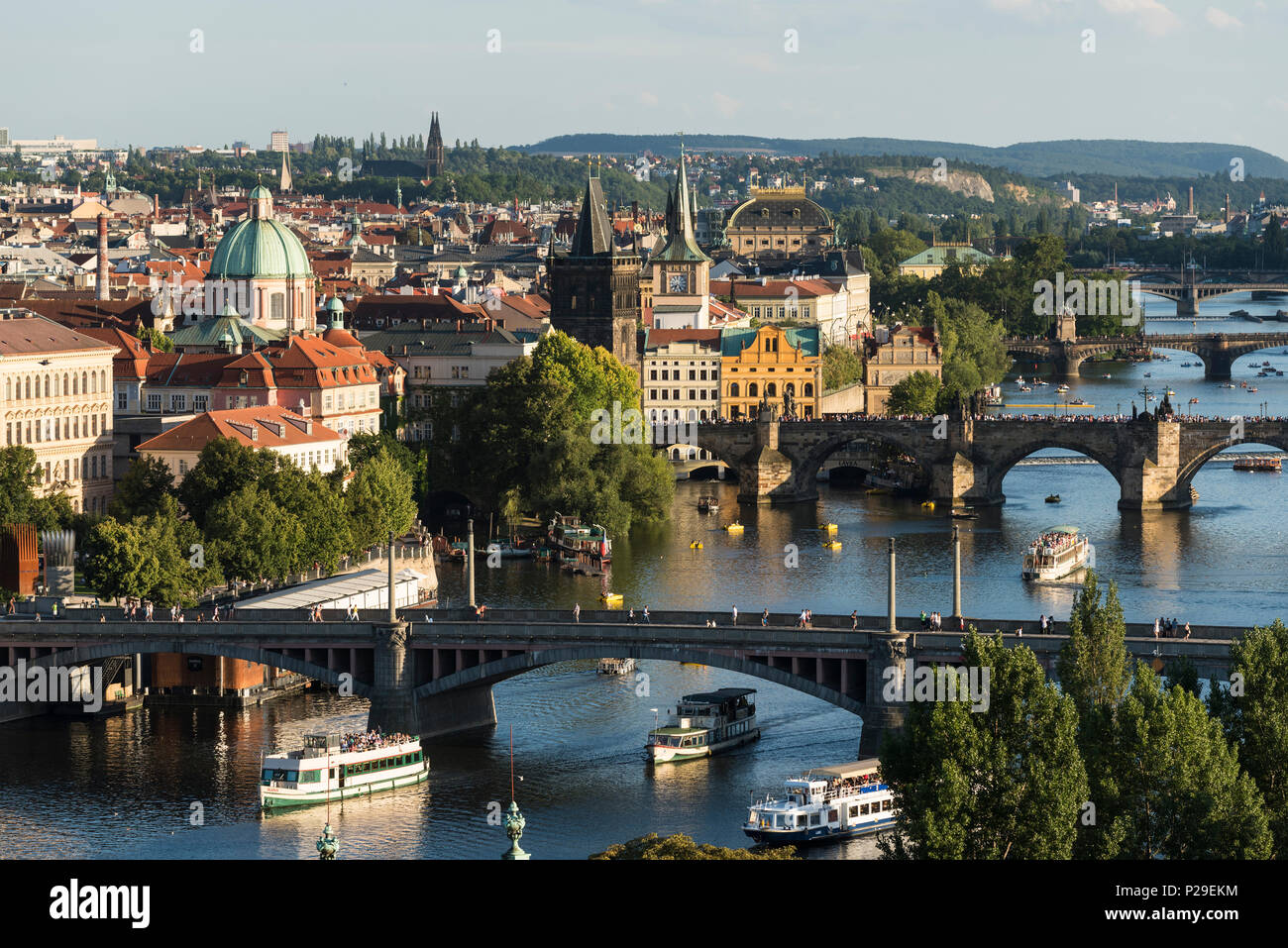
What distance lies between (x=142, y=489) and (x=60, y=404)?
33.4ft

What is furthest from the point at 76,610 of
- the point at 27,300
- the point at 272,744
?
the point at 27,300

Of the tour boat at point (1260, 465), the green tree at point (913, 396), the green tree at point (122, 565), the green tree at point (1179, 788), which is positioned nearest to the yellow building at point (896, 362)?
the green tree at point (913, 396)

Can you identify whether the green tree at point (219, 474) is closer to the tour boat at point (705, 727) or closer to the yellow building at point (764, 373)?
the tour boat at point (705, 727)

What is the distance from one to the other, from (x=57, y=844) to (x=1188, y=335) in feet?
396

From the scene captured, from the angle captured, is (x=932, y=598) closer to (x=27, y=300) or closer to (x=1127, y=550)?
(x=1127, y=550)

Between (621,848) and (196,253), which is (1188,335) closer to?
(196,253)

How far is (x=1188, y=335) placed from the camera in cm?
15925

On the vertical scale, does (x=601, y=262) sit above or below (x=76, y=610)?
above

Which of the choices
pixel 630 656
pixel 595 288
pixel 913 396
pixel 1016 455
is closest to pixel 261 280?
pixel 595 288

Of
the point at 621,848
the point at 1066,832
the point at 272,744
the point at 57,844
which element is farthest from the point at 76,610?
the point at 1066,832

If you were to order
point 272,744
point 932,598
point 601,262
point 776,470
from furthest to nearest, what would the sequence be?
point 601,262 → point 776,470 → point 932,598 → point 272,744
